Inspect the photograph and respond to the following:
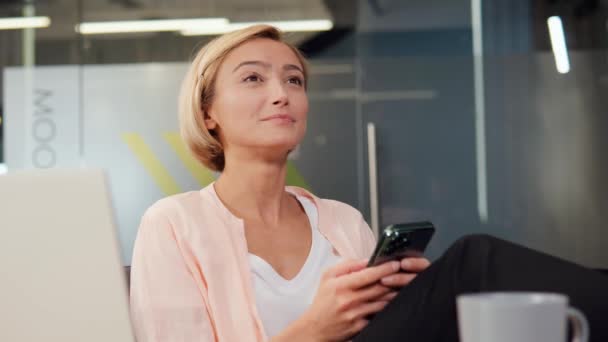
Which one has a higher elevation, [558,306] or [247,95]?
[247,95]

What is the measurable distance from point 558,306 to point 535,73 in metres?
3.69

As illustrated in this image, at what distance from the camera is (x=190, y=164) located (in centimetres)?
421

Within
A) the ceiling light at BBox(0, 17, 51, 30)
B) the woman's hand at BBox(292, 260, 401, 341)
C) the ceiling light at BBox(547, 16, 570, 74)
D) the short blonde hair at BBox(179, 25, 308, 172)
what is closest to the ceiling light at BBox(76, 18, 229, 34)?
the ceiling light at BBox(0, 17, 51, 30)

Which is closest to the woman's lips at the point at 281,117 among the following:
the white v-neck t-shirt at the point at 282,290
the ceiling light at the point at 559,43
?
the white v-neck t-shirt at the point at 282,290

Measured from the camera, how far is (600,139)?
4.21 metres

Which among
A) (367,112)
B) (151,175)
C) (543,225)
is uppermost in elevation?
(367,112)

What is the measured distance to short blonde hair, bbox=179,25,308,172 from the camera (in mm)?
1913

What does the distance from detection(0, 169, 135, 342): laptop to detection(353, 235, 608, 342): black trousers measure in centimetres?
35

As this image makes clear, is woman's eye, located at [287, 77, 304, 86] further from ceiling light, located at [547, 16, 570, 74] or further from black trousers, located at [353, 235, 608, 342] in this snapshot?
ceiling light, located at [547, 16, 570, 74]

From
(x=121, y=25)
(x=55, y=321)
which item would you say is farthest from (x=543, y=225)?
(x=55, y=321)

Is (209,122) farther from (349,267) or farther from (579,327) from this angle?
(579,327)

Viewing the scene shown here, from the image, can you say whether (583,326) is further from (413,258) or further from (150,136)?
(150,136)

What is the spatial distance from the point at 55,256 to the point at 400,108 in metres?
3.36

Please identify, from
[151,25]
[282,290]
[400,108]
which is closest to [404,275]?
[282,290]
